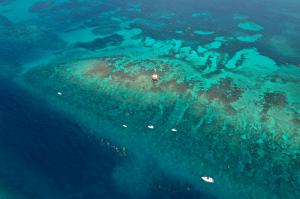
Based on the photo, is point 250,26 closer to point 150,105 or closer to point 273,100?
point 273,100

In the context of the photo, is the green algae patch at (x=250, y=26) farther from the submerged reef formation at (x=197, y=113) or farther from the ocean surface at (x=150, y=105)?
the submerged reef formation at (x=197, y=113)

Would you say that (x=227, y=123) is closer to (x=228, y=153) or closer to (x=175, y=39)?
(x=228, y=153)


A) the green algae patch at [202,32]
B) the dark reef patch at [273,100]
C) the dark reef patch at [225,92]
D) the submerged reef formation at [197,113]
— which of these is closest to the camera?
the submerged reef formation at [197,113]

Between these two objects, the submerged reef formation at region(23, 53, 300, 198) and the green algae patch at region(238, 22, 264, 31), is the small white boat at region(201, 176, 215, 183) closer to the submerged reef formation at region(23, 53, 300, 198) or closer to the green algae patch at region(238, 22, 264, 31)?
the submerged reef formation at region(23, 53, 300, 198)

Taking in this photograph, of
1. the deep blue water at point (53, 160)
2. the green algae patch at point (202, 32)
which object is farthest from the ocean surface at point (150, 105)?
the green algae patch at point (202, 32)

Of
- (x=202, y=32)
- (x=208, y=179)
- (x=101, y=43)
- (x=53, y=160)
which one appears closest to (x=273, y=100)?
(x=208, y=179)

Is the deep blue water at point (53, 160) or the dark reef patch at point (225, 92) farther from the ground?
the dark reef patch at point (225, 92)
